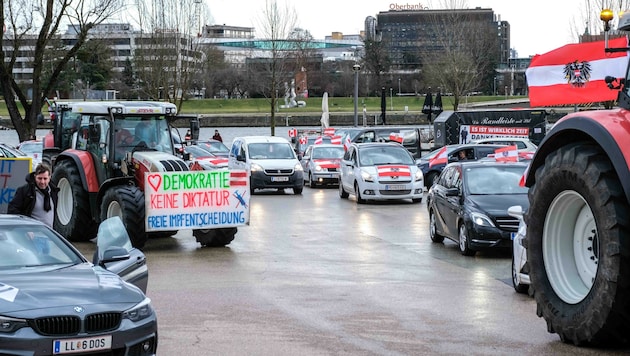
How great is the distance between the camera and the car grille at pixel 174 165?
1772 centimetres

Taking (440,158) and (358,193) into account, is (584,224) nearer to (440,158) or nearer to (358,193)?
(358,193)

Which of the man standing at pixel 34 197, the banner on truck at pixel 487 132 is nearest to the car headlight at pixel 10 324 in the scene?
the man standing at pixel 34 197

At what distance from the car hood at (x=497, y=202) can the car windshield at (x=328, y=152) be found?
20456 millimetres

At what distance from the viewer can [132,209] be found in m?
17.2

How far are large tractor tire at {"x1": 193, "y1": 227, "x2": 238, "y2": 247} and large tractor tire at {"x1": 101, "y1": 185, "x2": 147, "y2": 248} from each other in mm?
1309

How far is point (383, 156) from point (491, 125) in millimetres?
13756

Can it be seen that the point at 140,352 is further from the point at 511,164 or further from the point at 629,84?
the point at 511,164

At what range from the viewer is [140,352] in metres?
7.61

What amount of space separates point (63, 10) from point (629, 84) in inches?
1231

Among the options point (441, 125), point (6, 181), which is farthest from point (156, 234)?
point (441, 125)

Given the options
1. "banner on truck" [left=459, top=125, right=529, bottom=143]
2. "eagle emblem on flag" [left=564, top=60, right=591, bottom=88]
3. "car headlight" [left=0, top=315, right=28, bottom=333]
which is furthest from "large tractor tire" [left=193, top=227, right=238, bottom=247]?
"banner on truck" [left=459, top=125, right=529, bottom=143]

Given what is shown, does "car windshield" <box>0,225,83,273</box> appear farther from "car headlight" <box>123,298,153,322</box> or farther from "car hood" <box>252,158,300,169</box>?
"car hood" <box>252,158,300,169</box>

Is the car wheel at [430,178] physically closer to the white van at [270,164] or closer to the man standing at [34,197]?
the white van at [270,164]

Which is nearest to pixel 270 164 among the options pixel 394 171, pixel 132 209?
pixel 394 171
